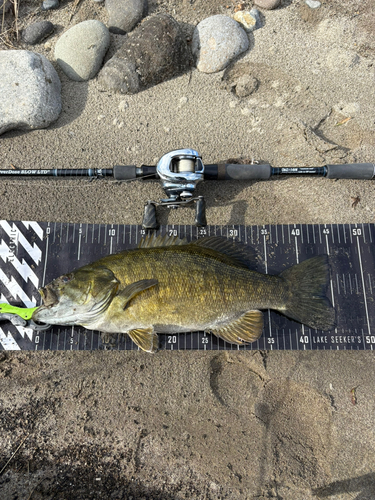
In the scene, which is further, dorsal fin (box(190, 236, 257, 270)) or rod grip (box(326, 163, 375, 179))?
rod grip (box(326, 163, 375, 179))

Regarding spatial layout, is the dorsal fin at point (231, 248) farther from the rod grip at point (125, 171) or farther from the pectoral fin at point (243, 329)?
the rod grip at point (125, 171)

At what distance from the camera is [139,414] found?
3.12 m

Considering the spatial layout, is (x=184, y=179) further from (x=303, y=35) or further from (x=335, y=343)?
(x=303, y=35)

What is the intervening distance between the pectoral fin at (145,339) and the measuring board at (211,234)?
31 cm

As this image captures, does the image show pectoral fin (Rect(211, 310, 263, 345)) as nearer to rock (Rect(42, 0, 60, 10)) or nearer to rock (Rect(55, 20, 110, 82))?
rock (Rect(55, 20, 110, 82))

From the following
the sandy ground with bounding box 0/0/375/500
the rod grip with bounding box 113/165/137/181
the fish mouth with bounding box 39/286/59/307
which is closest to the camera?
the fish mouth with bounding box 39/286/59/307

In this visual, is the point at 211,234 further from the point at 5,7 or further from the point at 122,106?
the point at 5,7

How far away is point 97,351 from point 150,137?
2.57 metres

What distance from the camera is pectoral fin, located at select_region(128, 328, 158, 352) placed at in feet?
9.53

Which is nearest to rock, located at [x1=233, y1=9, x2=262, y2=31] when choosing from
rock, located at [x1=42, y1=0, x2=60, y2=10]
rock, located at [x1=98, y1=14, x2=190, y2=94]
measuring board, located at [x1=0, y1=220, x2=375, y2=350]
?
rock, located at [x1=98, y1=14, x2=190, y2=94]

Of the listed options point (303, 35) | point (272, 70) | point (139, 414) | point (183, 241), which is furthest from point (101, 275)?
point (303, 35)

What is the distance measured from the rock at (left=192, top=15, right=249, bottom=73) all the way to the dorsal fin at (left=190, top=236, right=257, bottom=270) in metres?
2.28

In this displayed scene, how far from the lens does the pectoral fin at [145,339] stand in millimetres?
2904

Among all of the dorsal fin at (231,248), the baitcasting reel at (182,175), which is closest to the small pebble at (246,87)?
the baitcasting reel at (182,175)
